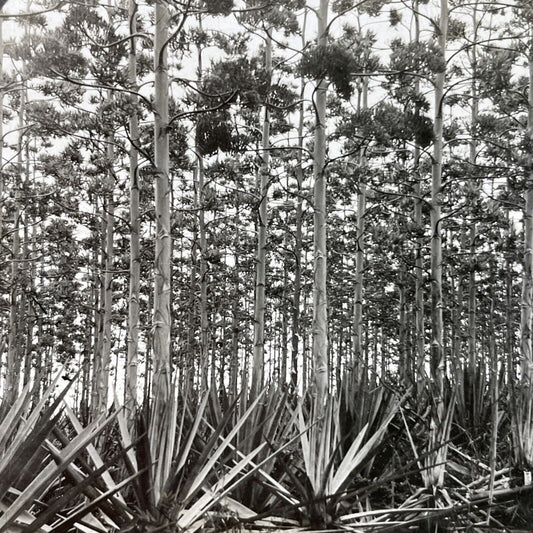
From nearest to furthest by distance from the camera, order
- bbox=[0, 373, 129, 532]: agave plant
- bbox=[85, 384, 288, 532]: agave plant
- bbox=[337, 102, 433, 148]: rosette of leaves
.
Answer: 1. bbox=[0, 373, 129, 532]: agave plant
2. bbox=[85, 384, 288, 532]: agave plant
3. bbox=[337, 102, 433, 148]: rosette of leaves

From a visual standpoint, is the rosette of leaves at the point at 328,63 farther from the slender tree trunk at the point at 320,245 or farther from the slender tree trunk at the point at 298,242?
the slender tree trunk at the point at 298,242

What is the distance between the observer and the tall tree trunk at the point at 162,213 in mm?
5352

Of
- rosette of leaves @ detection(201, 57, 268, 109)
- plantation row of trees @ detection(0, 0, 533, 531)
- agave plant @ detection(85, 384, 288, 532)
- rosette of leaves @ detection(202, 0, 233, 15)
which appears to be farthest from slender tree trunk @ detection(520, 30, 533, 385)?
agave plant @ detection(85, 384, 288, 532)

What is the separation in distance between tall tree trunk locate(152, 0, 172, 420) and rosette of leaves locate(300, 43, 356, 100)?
192cm

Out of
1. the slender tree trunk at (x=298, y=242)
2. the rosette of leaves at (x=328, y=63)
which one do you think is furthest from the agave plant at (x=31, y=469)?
the slender tree trunk at (x=298, y=242)

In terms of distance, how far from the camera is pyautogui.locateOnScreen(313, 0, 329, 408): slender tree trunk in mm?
6652

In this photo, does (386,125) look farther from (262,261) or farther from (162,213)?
(162,213)

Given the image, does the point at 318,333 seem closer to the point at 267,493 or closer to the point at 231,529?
the point at 267,493

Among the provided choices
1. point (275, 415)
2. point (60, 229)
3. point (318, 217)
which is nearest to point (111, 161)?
point (60, 229)

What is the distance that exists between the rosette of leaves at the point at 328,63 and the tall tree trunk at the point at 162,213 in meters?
1.92

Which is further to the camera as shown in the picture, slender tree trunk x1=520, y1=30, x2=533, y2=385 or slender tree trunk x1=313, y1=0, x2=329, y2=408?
slender tree trunk x1=520, y1=30, x2=533, y2=385

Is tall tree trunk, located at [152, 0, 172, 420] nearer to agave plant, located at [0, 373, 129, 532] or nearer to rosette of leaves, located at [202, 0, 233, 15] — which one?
rosette of leaves, located at [202, 0, 233, 15]

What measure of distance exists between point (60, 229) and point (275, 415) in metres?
10.8

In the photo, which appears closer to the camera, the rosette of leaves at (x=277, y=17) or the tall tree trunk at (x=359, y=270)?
the rosette of leaves at (x=277, y=17)
